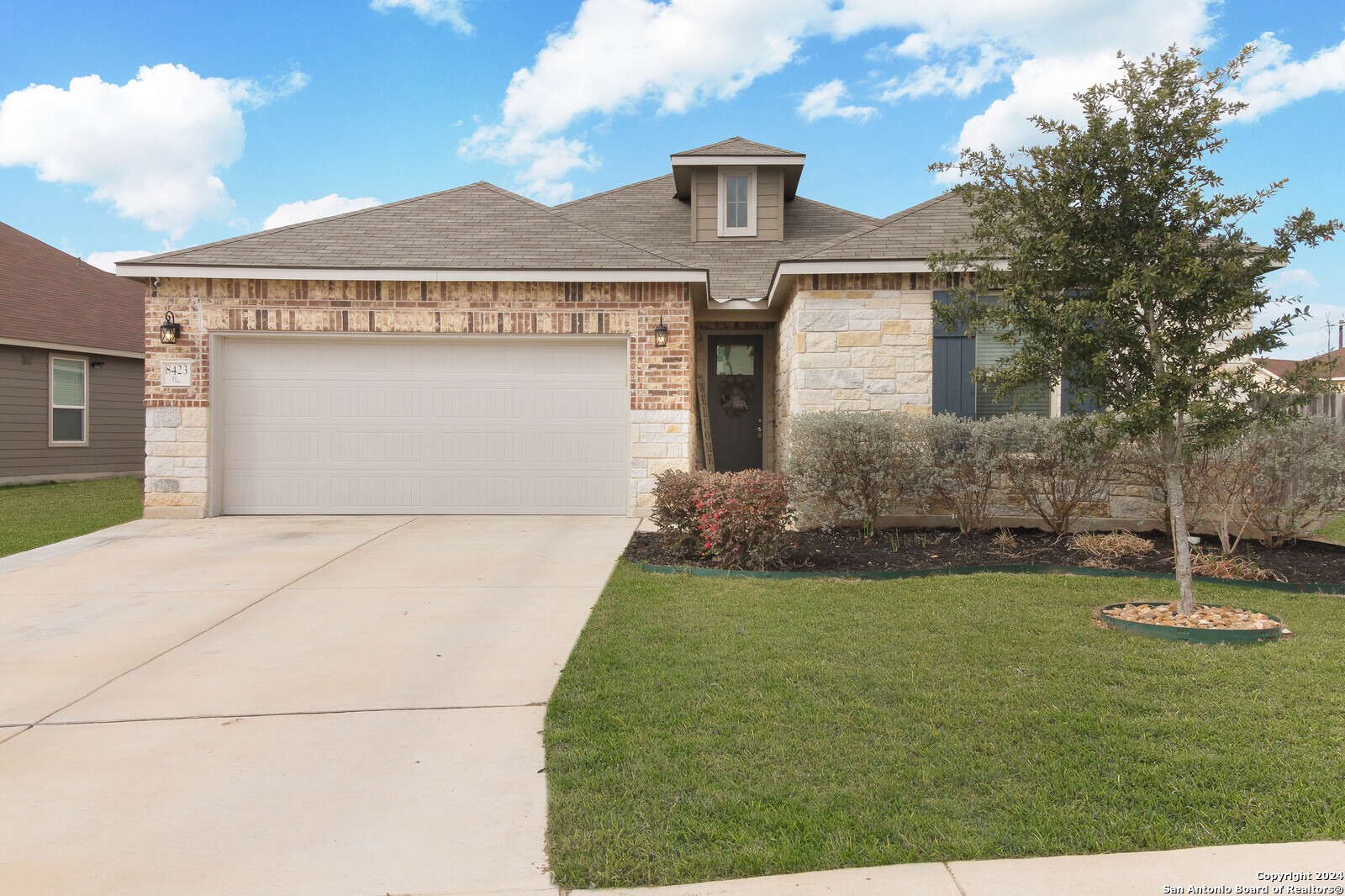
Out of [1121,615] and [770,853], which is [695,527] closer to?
[1121,615]

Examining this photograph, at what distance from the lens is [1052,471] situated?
294 inches

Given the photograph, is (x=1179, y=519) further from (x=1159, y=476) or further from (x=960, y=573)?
(x=1159, y=476)

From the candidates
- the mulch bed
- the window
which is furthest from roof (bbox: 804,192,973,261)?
the mulch bed

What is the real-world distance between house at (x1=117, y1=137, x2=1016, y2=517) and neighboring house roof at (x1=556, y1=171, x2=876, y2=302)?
207 cm

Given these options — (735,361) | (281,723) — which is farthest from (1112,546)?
(281,723)

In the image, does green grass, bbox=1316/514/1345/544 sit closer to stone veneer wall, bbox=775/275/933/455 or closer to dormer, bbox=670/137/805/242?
stone veneer wall, bbox=775/275/933/455

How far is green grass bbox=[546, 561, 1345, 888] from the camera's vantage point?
243 cm

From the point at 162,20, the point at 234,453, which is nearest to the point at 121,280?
the point at 162,20

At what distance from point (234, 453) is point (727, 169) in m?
8.85

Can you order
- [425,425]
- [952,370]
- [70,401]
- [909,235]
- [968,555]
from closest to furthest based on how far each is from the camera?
[968,555] < [952,370] < [909,235] < [425,425] < [70,401]

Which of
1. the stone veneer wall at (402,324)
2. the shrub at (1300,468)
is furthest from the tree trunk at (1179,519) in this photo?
the stone veneer wall at (402,324)

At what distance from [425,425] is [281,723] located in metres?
6.48

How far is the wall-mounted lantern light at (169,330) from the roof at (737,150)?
7.84 metres

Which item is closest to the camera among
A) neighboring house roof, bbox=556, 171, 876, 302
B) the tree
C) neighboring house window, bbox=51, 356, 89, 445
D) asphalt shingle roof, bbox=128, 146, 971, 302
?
the tree
